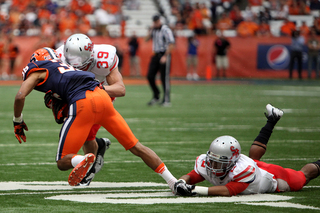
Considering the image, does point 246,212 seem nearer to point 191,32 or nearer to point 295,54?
point 295,54

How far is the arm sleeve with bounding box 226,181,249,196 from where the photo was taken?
3982mm

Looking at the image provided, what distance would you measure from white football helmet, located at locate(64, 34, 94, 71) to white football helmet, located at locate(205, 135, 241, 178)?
4.44ft

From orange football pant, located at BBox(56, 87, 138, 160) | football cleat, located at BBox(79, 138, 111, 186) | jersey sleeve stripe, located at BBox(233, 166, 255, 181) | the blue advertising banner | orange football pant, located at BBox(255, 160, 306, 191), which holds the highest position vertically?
orange football pant, located at BBox(56, 87, 138, 160)

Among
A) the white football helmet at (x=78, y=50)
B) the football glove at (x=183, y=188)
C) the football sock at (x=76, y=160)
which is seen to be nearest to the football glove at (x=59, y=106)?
the white football helmet at (x=78, y=50)

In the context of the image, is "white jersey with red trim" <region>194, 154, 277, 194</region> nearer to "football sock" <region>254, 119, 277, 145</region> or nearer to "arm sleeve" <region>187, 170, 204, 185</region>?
"arm sleeve" <region>187, 170, 204, 185</region>

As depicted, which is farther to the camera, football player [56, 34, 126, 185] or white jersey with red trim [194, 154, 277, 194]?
football player [56, 34, 126, 185]

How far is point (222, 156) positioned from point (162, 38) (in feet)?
26.4

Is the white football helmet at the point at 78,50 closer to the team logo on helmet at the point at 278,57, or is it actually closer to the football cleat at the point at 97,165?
the football cleat at the point at 97,165

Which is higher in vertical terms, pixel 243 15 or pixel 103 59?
pixel 103 59

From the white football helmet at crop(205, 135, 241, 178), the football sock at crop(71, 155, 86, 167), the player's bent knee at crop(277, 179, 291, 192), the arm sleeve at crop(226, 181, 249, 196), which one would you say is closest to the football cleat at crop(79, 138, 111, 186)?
the football sock at crop(71, 155, 86, 167)

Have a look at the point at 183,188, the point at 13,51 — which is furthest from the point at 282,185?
the point at 13,51

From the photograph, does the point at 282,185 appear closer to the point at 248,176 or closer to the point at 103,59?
the point at 248,176

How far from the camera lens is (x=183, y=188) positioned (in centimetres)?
398

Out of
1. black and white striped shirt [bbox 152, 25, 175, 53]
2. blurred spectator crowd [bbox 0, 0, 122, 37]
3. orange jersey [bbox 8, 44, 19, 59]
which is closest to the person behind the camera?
black and white striped shirt [bbox 152, 25, 175, 53]
